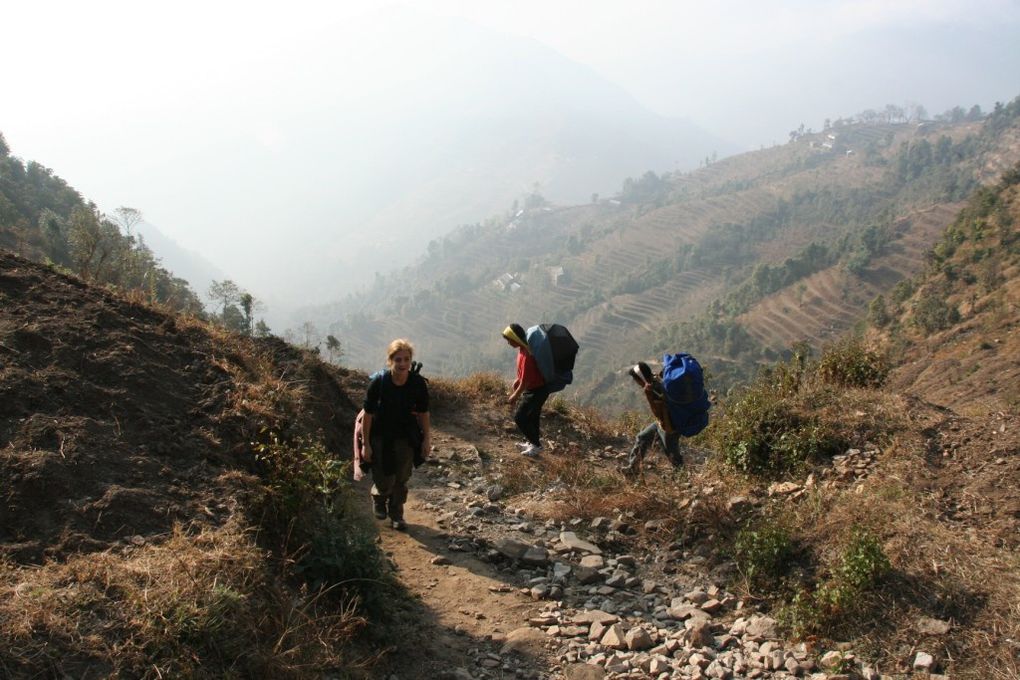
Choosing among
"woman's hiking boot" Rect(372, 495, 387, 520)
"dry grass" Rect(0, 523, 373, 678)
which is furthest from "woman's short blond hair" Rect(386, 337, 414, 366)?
"dry grass" Rect(0, 523, 373, 678)

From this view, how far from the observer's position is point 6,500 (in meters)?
3.03

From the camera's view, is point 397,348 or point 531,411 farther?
point 531,411

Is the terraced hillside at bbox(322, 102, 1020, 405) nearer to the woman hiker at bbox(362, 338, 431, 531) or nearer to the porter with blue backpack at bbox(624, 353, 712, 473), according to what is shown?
the porter with blue backpack at bbox(624, 353, 712, 473)

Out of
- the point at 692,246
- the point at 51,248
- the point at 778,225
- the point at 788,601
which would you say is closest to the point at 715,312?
the point at 692,246

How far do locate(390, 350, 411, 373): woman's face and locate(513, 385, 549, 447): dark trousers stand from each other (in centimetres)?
245

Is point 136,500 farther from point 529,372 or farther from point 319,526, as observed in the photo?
point 529,372

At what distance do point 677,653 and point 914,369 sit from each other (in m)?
35.4

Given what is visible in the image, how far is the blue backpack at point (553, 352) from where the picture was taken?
21.6 ft

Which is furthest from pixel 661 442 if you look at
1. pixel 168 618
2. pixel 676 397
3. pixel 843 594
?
pixel 168 618

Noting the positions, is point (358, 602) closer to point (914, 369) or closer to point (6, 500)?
point (6, 500)

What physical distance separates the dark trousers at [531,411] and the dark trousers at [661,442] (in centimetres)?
114

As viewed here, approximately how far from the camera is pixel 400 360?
4.51 metres

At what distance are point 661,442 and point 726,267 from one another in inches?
4937

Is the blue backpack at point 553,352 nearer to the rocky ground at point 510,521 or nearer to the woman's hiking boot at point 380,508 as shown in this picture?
the rocky ground at point 510,521
